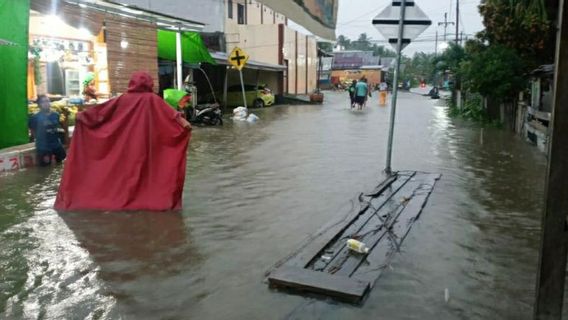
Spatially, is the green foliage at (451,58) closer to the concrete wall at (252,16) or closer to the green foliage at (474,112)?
the green foliage at (474,112)

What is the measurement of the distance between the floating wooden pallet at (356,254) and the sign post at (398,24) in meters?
1.98

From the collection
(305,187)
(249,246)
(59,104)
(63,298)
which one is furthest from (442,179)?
(59,104)

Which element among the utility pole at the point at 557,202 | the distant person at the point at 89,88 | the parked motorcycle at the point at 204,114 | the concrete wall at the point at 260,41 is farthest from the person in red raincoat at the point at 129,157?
the concrete wall at the point at 260,41

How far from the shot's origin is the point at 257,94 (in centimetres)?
3198

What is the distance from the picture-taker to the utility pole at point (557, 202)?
2.91 meters

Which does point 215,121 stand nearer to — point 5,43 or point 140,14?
point 140,14

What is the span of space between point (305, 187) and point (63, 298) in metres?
4.83

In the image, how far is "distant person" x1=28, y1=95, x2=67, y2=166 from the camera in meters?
10.0

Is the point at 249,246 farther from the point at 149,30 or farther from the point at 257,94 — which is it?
the point at 257,94

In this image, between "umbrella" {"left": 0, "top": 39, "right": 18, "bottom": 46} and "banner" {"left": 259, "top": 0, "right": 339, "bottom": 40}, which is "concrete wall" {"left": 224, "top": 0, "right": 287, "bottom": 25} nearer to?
"umbrella" {"left": 0, "top": 39, "right": 18, "bottom": 46}

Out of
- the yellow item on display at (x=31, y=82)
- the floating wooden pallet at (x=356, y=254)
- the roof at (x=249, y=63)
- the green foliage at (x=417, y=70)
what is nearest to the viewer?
the floating wooden pallet at (x=356, y=254)

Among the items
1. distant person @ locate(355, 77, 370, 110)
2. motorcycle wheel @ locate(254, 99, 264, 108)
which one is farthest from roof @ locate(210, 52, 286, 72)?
distant person @ locate(355, 77, 370, 110)

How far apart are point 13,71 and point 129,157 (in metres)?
3.50

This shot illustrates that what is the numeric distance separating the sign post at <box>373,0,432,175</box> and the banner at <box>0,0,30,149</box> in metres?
5.70
